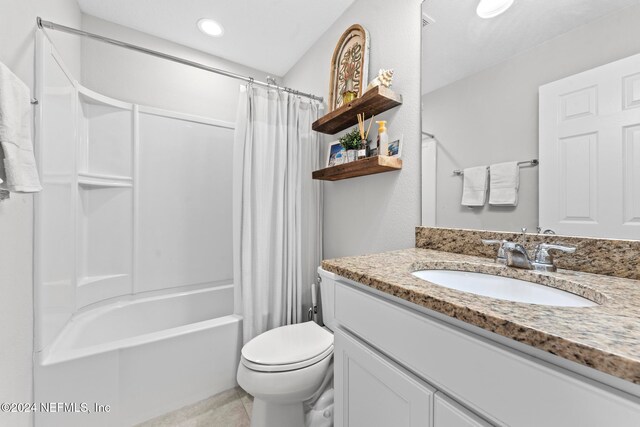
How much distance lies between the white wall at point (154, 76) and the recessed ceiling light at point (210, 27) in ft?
1.00

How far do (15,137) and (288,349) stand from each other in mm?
1321

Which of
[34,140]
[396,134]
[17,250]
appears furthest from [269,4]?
[17,250]

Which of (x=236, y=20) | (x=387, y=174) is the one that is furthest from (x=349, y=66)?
(x=236, y=20)

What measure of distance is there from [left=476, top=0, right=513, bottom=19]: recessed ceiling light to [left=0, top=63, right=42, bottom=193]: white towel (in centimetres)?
173

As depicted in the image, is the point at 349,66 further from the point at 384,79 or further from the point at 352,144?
the point at 352,144

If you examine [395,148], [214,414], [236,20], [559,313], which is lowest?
[214,414]

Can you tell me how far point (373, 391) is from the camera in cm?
70

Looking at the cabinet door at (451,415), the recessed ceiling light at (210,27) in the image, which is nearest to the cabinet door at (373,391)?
the cabinet door at (451,415)

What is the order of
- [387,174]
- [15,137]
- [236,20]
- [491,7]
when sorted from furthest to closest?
[236,20], [387,174], [491,7], [15,137]

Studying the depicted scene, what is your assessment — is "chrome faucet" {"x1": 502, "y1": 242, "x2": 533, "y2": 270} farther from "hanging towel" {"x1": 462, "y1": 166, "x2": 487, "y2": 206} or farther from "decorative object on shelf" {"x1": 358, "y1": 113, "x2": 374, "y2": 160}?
"decorative object on shelf" {"x1": 358, "y1": 113, "x2": 374, "y2": 160}

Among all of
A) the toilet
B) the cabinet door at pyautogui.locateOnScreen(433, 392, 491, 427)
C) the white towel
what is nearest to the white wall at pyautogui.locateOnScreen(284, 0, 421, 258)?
the toilet

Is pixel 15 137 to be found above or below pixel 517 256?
above

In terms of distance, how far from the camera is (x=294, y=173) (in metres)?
1.71

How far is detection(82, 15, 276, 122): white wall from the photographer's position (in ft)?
5.82
